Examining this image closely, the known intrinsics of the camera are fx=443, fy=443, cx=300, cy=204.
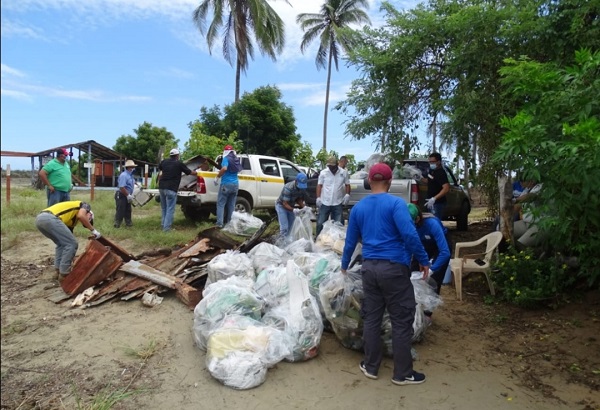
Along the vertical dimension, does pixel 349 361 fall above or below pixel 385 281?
below

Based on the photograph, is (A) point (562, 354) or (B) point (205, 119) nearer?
(A) point (562, 354)

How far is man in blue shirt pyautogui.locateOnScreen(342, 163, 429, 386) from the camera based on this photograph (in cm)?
353

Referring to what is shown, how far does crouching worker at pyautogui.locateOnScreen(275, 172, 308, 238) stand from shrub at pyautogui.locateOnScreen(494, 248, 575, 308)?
3295mm

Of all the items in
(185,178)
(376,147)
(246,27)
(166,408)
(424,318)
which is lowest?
(166,408)

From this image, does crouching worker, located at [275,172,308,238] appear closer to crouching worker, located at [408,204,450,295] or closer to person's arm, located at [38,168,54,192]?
crouching worker, located at [408,204,450,295]

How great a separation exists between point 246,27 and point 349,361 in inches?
771

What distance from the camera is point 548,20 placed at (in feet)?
18.3

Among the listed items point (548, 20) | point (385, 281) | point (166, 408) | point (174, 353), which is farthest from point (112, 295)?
point (548, 20)

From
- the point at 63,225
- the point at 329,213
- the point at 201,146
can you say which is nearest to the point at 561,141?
the point at 329,213

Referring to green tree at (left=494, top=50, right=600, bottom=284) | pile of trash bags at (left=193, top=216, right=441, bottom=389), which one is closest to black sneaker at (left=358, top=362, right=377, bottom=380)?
pile of trash bags at (left=193, top=216, right=441, bottom=389)

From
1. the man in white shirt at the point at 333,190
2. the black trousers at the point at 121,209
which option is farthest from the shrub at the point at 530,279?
the black trousers at the point at 121,209

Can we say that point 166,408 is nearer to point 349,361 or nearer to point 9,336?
point 349,361

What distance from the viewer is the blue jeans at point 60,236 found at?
18.1ft

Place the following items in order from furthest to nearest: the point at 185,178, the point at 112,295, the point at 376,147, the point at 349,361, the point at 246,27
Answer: the point at 246,27, the point at 185,178, the point at 376,147, the point at 112,295, the point at 349,361
